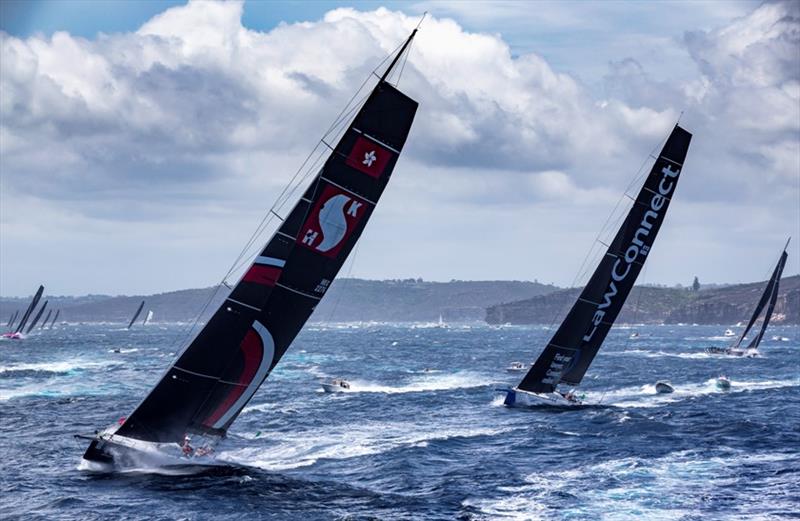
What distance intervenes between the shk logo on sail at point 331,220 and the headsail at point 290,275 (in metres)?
0.03

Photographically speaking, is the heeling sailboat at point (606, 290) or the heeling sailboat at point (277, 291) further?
the heeling sailboat at point (606, 290)

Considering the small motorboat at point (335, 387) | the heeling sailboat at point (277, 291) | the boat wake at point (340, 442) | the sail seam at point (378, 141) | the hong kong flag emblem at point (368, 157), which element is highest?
the sail seam at point (378, 141)

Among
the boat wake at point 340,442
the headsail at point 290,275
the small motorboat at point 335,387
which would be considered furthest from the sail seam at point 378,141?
the small motorboat at point 335,387

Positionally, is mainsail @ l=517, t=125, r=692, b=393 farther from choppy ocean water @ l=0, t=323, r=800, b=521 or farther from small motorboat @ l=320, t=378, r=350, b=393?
small motorboat @ l=320, t=378, r=350, b=393

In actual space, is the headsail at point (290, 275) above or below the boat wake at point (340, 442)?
above

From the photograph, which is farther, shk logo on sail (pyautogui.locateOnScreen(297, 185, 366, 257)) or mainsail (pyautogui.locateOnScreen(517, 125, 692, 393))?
mainsail (pyautogui.locateOnScreen(517, 125, 692, 393))

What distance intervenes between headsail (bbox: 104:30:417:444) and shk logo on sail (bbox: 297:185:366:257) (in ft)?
0.10

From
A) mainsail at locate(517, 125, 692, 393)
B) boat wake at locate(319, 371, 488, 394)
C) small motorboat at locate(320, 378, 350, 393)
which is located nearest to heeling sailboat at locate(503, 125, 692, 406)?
mainsail at locate(517, 125, 692, 393)

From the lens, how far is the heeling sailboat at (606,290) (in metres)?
44.6

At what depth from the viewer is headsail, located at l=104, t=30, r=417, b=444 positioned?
28.4 m

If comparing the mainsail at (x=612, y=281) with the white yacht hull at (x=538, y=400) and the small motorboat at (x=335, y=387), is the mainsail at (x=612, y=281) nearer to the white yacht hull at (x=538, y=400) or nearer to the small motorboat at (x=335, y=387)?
the white yacht hull at (x=538, y=400)

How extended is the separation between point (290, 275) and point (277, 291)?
0.67 m

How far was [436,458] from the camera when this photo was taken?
113 ft

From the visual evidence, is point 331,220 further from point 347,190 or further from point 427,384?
point 427,384
